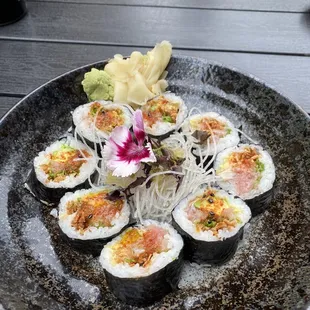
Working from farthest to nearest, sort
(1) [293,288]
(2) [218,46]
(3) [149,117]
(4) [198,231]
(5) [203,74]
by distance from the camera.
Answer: (2) [218,46]
(5) [203,74]
(3) [149,117]
(4) [198,231]
(1) [293,288]

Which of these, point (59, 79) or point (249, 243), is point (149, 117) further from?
point (249, 243)

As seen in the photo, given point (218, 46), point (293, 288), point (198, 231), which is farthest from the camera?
point (218, 46)

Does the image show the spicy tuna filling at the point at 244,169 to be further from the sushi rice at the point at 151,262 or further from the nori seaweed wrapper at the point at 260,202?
the sushi rice at the point at 151,262

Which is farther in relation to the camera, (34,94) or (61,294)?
(34,94)

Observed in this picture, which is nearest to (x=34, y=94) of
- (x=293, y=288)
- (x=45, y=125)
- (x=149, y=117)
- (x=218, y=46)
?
(x=45, y=125)

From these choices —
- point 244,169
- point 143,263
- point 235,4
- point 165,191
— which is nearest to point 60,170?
point 165,191
